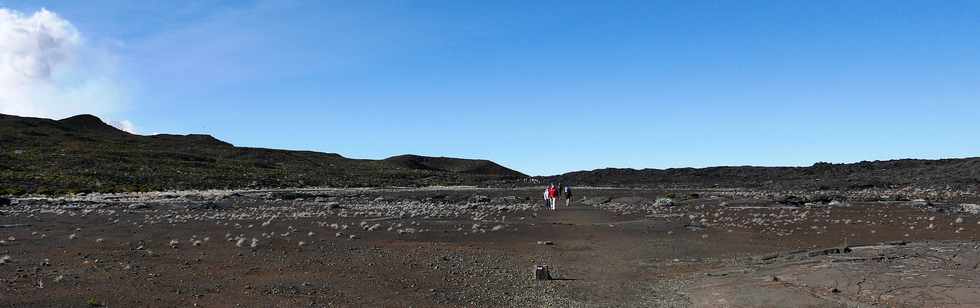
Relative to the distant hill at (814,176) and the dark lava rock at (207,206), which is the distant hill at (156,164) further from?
the dark lava rock at (207,206)

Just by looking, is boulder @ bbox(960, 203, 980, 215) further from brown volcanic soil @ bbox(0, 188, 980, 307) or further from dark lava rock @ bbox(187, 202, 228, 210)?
dark lava rock @ bbox(187, 202, 228, 210)

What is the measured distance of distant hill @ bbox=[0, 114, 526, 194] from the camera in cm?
5750

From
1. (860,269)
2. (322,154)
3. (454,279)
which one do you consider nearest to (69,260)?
(454,279)

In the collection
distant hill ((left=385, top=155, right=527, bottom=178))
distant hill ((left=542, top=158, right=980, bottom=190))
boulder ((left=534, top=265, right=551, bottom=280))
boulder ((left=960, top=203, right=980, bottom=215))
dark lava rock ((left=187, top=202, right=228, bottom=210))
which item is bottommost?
boulder ((left=534, top=265, right=551, bottom=280))

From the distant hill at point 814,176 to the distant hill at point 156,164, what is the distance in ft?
45.7

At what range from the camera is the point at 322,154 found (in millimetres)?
126250

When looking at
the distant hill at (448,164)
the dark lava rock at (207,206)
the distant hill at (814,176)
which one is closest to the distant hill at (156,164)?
the distant hill at (448,164)

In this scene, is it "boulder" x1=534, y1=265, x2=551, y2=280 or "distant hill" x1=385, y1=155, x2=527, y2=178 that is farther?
"distant hill" x1=385, y1=155, x2=527, y2=178

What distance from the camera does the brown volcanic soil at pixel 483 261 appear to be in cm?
1034

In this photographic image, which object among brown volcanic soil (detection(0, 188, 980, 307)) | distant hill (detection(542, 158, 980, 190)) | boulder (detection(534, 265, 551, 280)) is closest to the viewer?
brown volcanic soil (detection(0, 188, 980, 307))

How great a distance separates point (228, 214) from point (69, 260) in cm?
1382

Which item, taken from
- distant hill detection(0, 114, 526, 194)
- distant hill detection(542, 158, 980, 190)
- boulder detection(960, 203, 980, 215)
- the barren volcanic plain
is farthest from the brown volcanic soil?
distant hill detection(0, 114, 526, 194)

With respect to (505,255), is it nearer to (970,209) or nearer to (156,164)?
(970,209)

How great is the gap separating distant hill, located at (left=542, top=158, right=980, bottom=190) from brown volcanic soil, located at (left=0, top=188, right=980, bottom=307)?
2848 cm
